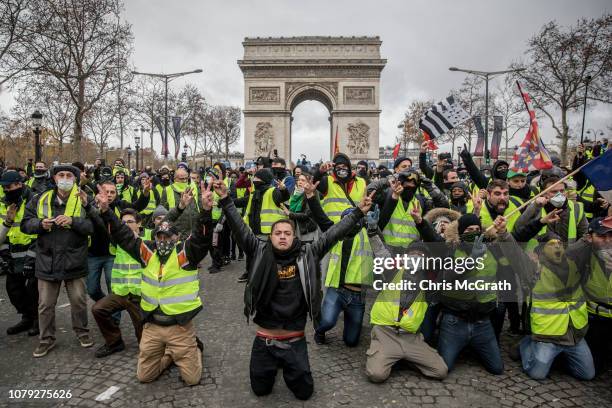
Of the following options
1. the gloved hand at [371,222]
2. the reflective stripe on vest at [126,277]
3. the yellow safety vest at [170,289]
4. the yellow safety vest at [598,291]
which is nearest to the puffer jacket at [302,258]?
the gloved hand at [371,222]

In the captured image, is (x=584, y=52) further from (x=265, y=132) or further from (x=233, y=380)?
(x=233, y=380)

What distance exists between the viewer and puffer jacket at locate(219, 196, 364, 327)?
3.60m

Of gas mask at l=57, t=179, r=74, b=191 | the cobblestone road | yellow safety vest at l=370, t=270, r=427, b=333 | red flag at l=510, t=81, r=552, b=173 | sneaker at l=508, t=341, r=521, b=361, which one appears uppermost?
red flag at l=510, t=81, r=552, b=173

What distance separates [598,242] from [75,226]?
17.8 ft

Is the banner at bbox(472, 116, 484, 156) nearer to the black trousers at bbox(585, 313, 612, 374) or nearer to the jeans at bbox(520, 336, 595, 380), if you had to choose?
the black trousers at bbox(585, 313, 612, 374)

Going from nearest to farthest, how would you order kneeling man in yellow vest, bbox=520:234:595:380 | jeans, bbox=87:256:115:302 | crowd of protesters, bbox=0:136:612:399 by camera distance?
crowd of protesters, bbox=0:136:612:399, kneeling man in yellow vest, bbox=520:234:595:380, jeans, bbox=87:256:115:302

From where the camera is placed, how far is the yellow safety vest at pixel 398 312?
4148 millimetres

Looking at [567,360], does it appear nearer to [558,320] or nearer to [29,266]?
[558,320]

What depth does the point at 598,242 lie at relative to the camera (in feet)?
12.7

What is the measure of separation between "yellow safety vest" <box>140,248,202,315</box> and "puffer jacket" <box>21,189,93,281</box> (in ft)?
3.98

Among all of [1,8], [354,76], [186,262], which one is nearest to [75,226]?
[186,262]

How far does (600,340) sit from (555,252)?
106 cm

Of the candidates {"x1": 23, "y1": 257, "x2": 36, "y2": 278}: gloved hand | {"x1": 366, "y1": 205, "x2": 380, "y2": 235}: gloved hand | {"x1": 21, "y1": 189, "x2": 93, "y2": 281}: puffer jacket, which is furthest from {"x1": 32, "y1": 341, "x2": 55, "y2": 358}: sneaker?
{"x1": 366, "y1": 205, "x2": 380, "y2": 235}: gloved hand

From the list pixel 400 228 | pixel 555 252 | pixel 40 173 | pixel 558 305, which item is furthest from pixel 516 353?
pixel 40 173
